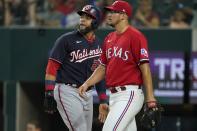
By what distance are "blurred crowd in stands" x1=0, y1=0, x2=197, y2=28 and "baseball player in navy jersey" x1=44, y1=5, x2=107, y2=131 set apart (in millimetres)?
3712

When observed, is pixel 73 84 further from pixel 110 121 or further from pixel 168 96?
pixel 168 96

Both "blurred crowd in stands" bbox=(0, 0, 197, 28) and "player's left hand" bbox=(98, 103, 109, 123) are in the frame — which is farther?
"blurred crowd in stands" bbox=(0, 0, 197, 28)

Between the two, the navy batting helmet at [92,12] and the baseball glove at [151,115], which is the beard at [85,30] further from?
the baseball glove at [151,115]

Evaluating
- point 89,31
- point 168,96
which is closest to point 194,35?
point 168,96

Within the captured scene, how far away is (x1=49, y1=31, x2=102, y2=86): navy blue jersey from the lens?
7137mm

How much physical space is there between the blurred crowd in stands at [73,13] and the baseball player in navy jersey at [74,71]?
3712mm

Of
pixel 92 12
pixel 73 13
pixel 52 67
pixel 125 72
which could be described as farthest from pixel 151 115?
pixel 73 13

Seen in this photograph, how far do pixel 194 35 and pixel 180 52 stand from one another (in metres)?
0.38

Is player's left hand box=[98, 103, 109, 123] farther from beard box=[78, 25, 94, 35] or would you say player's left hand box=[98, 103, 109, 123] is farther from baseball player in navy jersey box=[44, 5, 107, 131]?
beard box=[78, 25, 94, 35]

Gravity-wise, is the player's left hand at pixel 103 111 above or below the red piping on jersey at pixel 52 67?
below

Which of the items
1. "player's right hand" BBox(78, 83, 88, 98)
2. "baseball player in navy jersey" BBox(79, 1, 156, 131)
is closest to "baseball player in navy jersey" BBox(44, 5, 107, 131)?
"player's right hand" BBox(78, 83, 88, 98)

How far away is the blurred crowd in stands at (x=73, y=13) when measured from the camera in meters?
11.5

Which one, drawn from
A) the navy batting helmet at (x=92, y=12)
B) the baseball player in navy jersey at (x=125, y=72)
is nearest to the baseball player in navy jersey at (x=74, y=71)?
the navy batting helmet at (x=92, y=12)

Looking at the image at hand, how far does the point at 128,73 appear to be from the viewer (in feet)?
20.8
